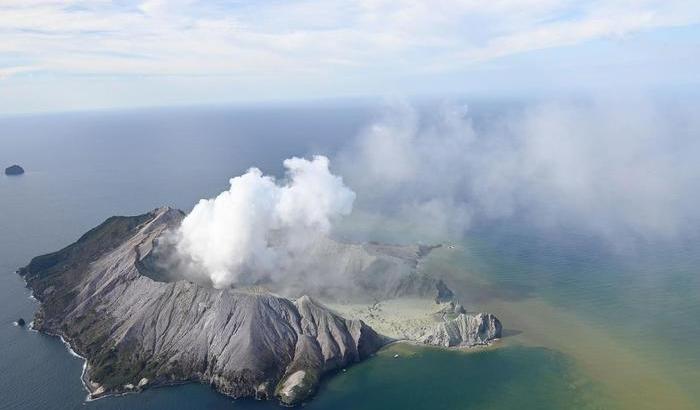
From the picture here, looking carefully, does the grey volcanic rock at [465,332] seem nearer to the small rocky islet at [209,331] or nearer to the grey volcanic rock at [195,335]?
the small rocky islet at [209,331]

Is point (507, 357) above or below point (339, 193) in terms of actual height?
below

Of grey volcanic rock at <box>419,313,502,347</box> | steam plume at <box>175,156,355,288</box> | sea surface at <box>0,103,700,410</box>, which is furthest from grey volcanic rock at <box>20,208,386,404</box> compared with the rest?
grey volcanic rock at <box>419,313,502,347</box>

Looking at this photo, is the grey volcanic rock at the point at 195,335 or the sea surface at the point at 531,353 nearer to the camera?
the sea surface at the point at 531,353

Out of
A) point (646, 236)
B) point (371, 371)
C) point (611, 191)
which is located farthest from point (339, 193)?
point (611, 191)

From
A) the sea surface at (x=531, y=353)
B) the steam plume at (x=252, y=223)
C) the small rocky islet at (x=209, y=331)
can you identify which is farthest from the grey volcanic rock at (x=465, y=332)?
the steam plume at (x=252, y=223)

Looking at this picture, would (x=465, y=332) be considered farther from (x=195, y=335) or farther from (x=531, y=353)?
(x=195, y=335)

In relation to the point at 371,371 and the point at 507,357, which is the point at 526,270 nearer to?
the point at 507,357
